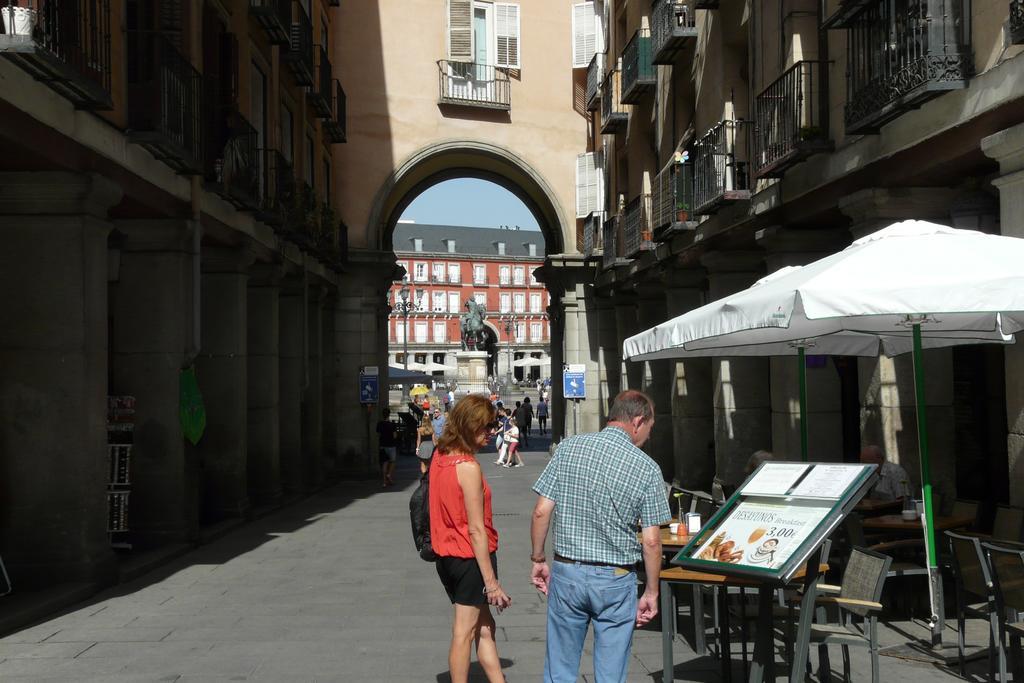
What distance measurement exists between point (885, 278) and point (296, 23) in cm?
1553

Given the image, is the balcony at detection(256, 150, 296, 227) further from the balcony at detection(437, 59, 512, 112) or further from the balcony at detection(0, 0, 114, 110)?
the balcony at detection(437, 59, 512, 112)

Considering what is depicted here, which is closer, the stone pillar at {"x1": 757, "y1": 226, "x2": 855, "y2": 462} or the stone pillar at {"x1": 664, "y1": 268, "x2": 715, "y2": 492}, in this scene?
the stone pillar at {"x1": 757, "y1": 226, "x2": 855, "y2": 462}

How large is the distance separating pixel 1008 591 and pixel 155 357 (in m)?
9.43

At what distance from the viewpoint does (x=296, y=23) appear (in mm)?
19891

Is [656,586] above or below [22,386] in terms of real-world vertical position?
below

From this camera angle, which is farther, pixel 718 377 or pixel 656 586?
pixel 718 377

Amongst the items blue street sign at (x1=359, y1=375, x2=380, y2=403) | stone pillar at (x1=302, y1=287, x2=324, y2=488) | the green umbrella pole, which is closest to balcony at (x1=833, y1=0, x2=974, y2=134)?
the green umbrella pole

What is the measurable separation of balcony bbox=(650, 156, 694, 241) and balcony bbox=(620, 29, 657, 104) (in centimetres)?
199

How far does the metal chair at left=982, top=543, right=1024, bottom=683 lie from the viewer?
611cm

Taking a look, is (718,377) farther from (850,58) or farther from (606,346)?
(606,346)

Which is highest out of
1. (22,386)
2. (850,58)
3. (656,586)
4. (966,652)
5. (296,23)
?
(296,23)

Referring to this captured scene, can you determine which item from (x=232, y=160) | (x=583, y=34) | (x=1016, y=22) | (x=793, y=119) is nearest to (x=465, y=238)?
(x=583, y=34)

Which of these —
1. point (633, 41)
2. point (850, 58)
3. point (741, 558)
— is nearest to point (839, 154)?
point (850, 58)

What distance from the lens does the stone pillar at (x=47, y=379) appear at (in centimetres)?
984
